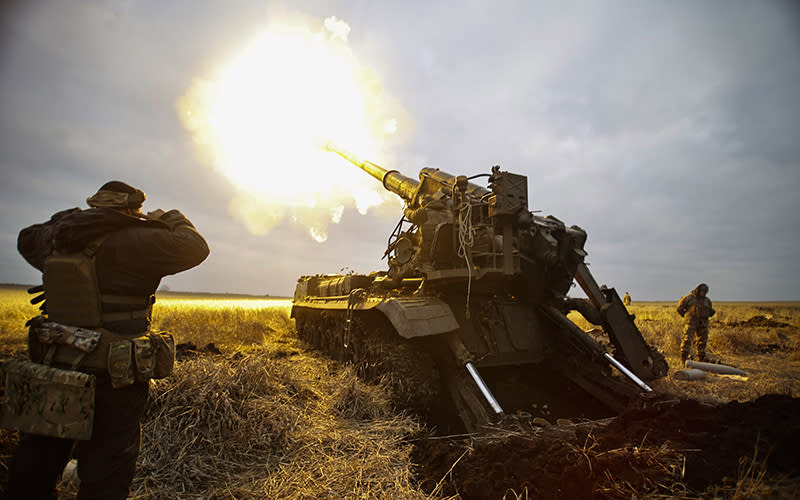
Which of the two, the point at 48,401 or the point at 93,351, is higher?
the point at 93,351

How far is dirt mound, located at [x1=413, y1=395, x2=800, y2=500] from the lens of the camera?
8.25 ft

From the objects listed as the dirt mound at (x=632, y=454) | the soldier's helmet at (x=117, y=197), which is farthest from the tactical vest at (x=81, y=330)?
the dirt mound at (x=632, y=454)

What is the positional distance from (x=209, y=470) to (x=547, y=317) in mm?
5334

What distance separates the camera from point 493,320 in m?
6.23

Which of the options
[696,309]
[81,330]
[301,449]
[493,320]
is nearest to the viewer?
[81,330]

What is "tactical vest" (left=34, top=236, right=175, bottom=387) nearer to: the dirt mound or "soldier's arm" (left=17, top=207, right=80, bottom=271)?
"soldier's arm" (left=17, top=207, right=80, bottom=271)

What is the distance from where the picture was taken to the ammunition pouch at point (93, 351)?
2.55m

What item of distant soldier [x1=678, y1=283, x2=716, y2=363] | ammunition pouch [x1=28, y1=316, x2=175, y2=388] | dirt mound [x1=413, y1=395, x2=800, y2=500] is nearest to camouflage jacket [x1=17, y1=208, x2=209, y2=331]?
ammunition pouch [x1=28, y1=316, x2=175, y2=388]

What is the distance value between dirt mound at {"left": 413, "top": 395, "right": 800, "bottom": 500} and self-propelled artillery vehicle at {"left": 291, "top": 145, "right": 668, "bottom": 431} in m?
1.09

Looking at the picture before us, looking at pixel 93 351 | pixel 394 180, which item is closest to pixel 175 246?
pixel 93 351

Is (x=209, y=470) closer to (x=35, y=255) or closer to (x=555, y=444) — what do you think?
(x=35, y=255)

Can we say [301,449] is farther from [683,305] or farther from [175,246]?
[683,305]

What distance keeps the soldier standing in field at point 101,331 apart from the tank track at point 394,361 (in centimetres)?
319

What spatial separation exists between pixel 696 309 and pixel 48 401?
12.6 m
